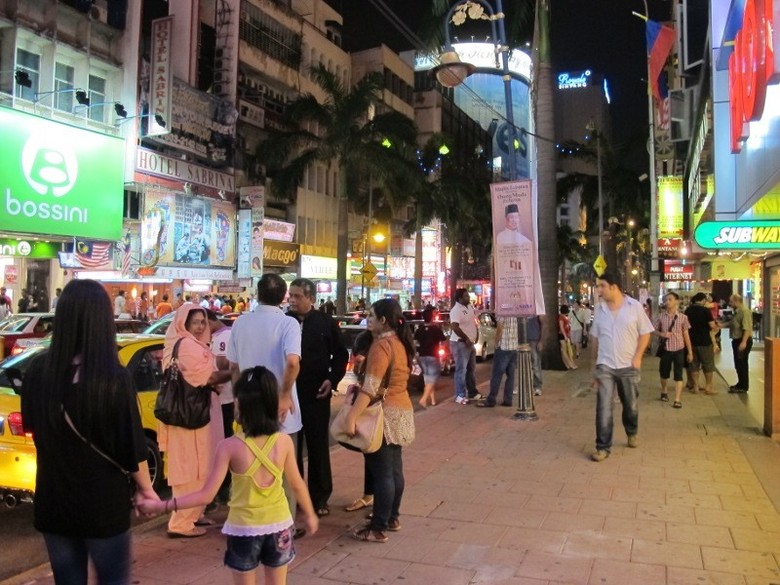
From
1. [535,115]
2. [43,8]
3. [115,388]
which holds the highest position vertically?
[43,8]

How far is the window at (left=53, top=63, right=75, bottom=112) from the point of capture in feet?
76.0

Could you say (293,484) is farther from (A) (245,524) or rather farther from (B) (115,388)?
(B) (115,388)

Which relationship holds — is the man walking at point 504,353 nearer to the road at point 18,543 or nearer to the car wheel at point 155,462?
the road at point 18,543

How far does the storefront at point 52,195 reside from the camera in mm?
19250

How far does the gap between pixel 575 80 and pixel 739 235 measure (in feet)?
534

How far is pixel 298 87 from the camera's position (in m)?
37.9

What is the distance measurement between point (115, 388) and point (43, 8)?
24060 millimetres

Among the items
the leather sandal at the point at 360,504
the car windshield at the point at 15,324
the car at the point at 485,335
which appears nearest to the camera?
the leather sandal at the point at 360,504

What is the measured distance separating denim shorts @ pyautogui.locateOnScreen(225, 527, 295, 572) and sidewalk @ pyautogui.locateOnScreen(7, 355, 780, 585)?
4.21 feet

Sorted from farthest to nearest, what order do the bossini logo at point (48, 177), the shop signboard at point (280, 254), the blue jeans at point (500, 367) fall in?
the shop signboard at point (280, 254)
the bossini logo at point (48, 177)
the blue jeans at point (500, 367)

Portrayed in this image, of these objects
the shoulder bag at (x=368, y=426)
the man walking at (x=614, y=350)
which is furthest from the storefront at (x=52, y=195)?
the shoulder bag at (x=368, y=426)

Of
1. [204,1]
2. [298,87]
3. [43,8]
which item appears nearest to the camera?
[43,8]

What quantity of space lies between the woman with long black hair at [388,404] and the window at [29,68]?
21145mm

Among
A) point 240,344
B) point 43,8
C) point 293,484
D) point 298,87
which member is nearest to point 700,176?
point 240,344
